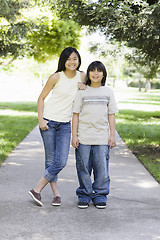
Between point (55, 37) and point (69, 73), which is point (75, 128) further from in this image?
point (55, 37)

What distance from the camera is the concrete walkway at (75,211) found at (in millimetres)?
3662

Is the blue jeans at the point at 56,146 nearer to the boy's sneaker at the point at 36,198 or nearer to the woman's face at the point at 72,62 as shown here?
the boy's sneaker at the point at 36,198

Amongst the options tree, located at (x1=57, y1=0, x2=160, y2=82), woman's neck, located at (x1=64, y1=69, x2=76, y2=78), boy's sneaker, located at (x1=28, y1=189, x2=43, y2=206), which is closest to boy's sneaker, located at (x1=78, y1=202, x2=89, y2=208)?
boy's sneaker, located at (x1=28, y1=189, x2=43, y2=206)

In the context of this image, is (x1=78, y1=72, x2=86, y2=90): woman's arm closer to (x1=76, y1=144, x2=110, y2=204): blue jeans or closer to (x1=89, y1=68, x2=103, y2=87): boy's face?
(x1=89, y1=68, x2=103, y2=87): boy's face

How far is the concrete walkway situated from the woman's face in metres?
1.62

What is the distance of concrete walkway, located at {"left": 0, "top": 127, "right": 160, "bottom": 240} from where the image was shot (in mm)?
3662

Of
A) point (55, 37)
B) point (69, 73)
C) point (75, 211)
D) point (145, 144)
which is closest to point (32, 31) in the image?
point (55, 37)

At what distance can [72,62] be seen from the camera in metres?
4.39

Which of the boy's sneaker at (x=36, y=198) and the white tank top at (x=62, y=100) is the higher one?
the white tank top at (x=62, y=100)

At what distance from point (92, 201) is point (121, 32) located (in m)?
4.52

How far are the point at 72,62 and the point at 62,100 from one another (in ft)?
1.48

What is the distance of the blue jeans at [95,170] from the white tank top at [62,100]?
431mm

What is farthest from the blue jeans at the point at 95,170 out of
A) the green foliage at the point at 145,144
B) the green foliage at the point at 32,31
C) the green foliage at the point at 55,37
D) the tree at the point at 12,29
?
the green foliage at the point at 55,37

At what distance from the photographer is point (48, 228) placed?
3771 mm
